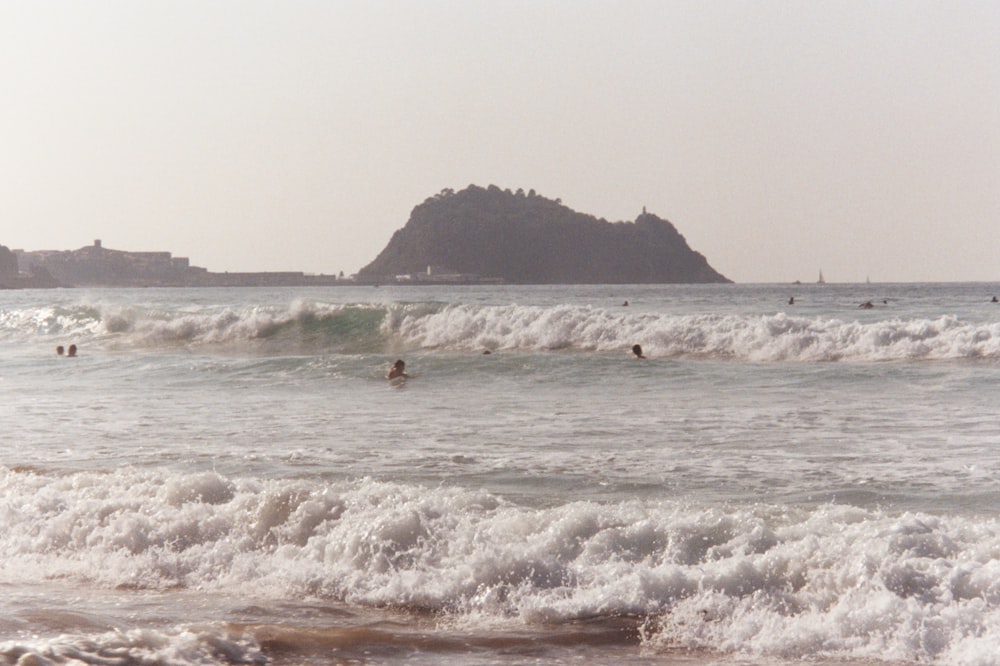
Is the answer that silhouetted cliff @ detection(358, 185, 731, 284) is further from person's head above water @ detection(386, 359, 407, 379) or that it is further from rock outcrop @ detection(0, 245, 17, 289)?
person's head above water @ detection(386, 359, 407, 379)

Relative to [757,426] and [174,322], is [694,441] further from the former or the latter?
[174,322]

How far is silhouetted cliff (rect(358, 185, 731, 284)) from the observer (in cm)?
14450

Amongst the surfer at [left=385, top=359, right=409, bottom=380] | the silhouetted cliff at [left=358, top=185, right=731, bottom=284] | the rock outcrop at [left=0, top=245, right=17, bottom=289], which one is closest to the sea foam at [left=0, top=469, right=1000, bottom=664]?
the surfer at [left=385, top=359, right=409, bottom=380]

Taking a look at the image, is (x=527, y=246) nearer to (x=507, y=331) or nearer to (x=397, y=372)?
(x=507, y=331)

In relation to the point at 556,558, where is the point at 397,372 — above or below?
above

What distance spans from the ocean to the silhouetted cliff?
416ft

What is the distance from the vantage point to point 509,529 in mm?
8016

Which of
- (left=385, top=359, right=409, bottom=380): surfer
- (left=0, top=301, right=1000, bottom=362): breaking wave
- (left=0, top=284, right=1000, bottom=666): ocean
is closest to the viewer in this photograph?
(left=0, top=284, right=1000, bottom=666): ocean

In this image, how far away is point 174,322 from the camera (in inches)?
1467

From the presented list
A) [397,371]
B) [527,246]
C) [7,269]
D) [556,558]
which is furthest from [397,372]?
[7,269]

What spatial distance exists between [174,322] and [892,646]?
33.9 metres

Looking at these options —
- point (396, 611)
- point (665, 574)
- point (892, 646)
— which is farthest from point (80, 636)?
point (892, 646)

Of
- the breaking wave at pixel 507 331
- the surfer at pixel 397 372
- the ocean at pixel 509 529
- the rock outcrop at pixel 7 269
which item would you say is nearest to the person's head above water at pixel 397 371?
the surfer at pixel 397 372

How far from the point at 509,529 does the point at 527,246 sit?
461 feet
